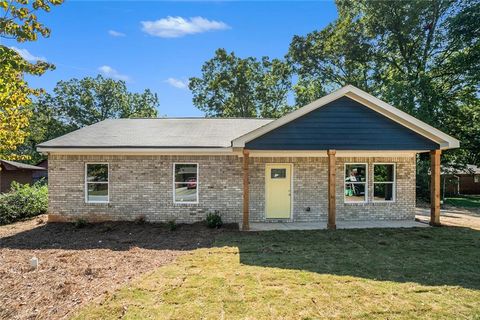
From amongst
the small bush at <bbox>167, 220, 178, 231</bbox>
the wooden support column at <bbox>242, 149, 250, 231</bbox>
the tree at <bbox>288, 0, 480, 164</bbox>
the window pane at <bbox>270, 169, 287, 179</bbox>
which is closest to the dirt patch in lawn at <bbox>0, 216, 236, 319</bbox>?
the small bush at <bbox>167, 220, 178, 231</bbox>

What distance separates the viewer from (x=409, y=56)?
2520 cm

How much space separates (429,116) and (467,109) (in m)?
4.88

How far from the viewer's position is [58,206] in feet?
38.6

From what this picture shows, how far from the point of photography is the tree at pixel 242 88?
39469 mm

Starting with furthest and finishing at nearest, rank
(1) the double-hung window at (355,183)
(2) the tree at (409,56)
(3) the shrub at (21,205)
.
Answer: (2) the tree at (409,56), (3) the shrub at (21,205), (1) the double-hung window at (355,183)

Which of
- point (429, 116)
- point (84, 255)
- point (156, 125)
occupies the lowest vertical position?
point (84, 255)

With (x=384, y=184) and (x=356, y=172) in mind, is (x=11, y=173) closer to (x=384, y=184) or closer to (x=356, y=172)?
(x=356, y=172)

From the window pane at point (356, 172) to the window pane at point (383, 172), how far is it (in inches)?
21.6

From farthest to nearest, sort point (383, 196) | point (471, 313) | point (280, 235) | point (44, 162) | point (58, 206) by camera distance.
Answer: point (44, 162) → point (383, 196) → point (58, 206) → point (280, 235) → point (471, 313)

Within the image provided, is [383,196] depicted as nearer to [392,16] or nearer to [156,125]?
[156,125]

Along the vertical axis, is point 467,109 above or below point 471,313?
above

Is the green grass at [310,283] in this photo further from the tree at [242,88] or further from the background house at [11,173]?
the tree at [242,88]

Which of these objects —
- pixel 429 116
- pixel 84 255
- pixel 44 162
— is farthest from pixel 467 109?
pixel 44 162

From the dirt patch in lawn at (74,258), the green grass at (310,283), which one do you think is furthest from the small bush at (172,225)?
the green grass at (310,283)
